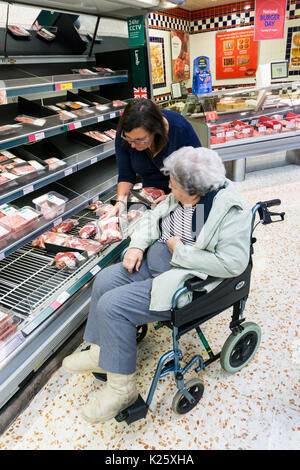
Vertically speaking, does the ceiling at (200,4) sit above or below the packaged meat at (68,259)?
above

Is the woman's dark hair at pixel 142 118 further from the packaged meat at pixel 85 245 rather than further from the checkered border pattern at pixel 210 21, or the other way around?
the checkered border pattern at pixel 210 21

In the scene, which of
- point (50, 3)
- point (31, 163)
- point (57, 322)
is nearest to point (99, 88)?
point (50, 3)

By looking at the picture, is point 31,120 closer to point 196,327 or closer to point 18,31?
point 18,31

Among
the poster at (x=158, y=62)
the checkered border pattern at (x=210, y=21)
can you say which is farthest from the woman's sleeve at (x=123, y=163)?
the checkered border pattern at (x=210, y=21)

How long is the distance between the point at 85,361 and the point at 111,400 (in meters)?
0.33

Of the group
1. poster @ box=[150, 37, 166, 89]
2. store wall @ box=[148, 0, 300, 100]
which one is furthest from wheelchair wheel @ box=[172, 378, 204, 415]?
store wall @ box=[148, 0, 300, 100]

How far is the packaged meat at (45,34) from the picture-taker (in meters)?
2.83

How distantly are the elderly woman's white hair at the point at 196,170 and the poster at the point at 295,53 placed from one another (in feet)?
27.2

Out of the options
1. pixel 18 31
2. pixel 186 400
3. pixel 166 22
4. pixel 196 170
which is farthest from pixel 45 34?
pixel 166 22

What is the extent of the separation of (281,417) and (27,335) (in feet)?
5.05

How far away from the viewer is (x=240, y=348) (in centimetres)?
207

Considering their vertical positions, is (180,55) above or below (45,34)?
above

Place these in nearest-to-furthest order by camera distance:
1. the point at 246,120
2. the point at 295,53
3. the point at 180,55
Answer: the point at 246,120, the point at 295,53, the point at 180,55

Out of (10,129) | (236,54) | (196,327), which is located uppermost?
(236,54)
